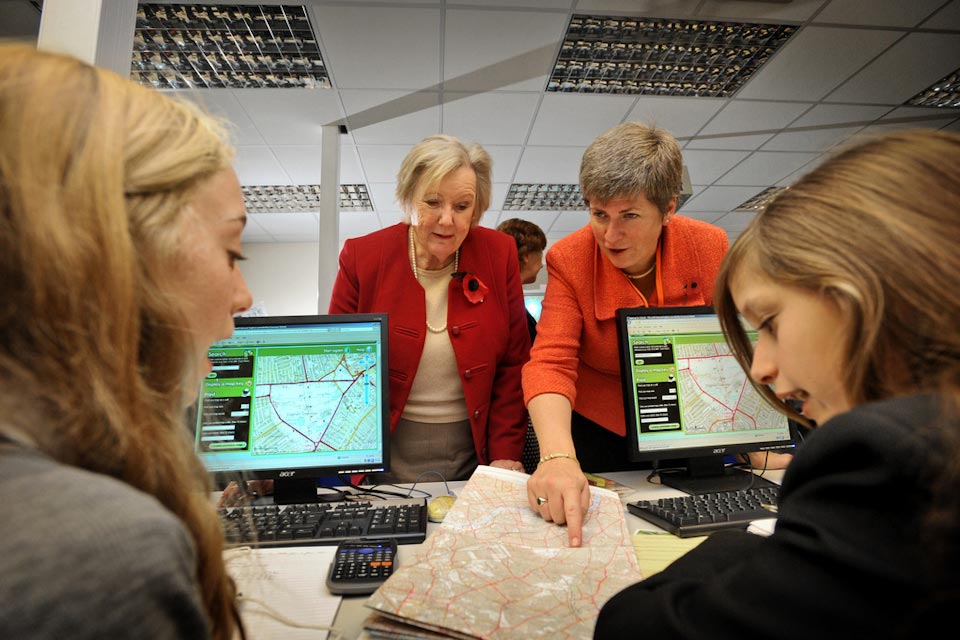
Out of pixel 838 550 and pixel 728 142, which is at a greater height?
pixel 728 142

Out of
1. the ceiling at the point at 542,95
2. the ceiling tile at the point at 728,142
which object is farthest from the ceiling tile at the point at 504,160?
the ceiling tile at the point at 728,142

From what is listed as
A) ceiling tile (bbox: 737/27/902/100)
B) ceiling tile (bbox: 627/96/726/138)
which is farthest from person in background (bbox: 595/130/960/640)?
ceiling tile (bbox: 627/96/726/138)

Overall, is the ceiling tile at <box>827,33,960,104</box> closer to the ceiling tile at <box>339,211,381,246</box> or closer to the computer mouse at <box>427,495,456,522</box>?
the computer mouse at <box>427,495,456,522</box>

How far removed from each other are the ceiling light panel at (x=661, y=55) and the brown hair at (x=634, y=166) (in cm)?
182

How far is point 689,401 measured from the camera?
1220 mm

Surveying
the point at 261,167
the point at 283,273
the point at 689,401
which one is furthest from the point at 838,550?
the point at 283,273

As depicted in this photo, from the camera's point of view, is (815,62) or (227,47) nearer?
(227,47)

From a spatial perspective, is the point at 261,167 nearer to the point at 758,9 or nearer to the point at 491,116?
the point at 491,116

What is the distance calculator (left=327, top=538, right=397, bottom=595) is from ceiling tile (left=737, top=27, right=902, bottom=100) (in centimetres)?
331

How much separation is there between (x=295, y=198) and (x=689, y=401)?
15.3 ft

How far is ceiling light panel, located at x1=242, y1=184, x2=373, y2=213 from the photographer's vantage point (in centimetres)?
480

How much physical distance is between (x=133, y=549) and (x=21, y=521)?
6cm

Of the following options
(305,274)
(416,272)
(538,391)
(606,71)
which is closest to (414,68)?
(606,71)

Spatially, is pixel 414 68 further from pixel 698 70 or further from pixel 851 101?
pixel 851 101
